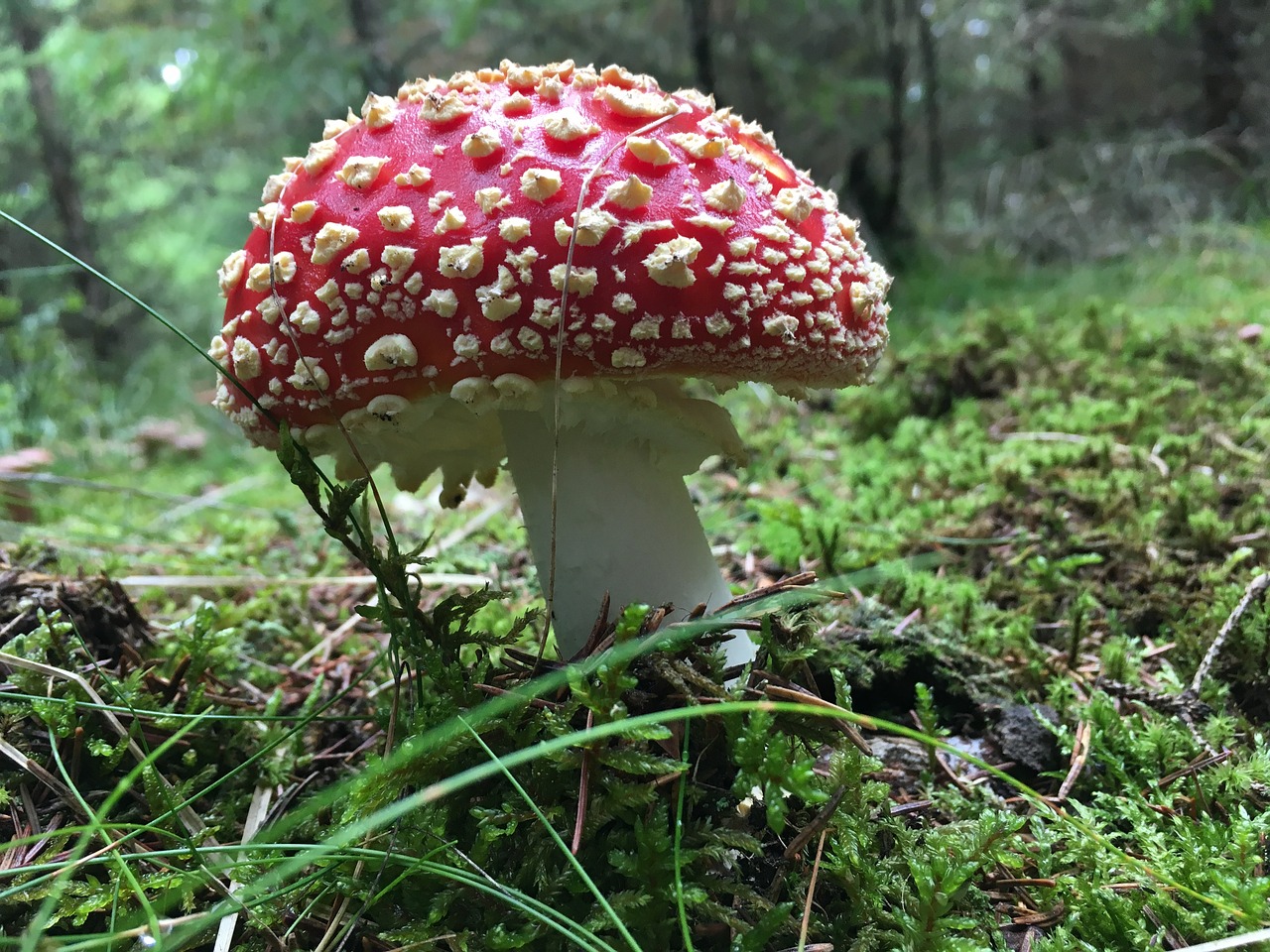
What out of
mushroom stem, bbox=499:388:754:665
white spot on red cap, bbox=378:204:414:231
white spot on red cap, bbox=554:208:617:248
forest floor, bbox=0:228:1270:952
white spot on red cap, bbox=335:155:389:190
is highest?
white spot on red cap, bbox=335:155:389:190

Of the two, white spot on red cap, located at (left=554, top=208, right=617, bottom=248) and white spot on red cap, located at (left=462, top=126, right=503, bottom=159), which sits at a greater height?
white spot on red cap, located at (left=462, top=126, right=503, bottom=159)

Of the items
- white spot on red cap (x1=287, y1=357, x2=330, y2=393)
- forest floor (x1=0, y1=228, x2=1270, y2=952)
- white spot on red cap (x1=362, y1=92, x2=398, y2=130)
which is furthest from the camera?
white spot on red cap (x1=362, y1=92, x2=398, y2=130)

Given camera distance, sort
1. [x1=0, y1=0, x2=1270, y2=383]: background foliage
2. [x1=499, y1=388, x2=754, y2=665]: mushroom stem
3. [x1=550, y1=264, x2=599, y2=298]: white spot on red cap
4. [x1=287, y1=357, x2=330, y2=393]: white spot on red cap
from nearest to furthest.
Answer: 1. [x1=550, y1=264, x2=599, y2=298]: white spot on red cap
2. [x1=287, y1=357, x2=330, y2=393]: white spot on red cap
3. [x1=499, y1=388, x2=754, y2=665]: mushroom stem
4. [x1=0, y1=0, x2=1270, y2=383]: background foliage

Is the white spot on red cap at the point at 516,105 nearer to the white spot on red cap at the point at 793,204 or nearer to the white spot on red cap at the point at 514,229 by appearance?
the white spot on red cap at the point at 514,229

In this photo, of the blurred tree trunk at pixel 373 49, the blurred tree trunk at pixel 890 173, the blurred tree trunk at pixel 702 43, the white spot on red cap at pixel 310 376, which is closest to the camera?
the white spot on red cap at pixel 310 376

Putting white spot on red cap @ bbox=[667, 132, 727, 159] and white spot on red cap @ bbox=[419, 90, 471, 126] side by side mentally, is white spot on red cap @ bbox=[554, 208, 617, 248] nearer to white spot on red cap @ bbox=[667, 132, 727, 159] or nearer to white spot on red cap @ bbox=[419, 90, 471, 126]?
white spot on red cap @ bbox=[667, 132, 727, 159]

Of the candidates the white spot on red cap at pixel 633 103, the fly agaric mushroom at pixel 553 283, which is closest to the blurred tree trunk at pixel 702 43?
the fly agaric mushroom at pixel 553 283

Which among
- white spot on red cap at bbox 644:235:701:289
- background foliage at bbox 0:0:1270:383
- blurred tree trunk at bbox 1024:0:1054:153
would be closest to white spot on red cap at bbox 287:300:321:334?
white spot on red cap at bbox 644:235:701:289

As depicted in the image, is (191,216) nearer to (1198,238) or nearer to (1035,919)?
(1198,238)
